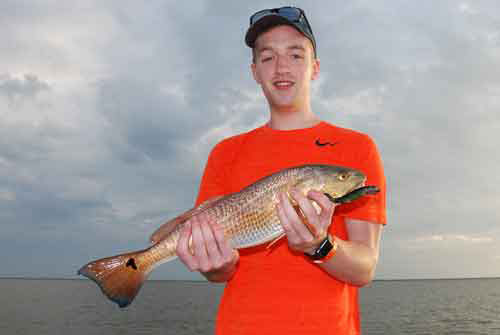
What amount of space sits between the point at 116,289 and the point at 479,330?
61463mm

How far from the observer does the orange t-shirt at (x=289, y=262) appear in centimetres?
427

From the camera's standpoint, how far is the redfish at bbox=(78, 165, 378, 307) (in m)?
4.38

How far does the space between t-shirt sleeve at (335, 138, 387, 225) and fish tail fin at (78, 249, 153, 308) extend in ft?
8.14

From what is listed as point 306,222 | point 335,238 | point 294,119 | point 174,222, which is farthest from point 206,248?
point 294,119

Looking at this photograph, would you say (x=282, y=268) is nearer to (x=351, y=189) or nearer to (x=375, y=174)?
(x=351, y=189)

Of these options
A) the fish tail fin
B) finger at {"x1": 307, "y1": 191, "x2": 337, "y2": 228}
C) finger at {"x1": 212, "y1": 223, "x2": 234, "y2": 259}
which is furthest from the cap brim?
the fish tail fin

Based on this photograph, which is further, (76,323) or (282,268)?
(76,323)

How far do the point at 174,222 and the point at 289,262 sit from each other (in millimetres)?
1482

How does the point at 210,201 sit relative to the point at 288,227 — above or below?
above

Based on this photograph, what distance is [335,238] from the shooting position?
4262mm

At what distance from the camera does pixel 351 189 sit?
14.4 feet

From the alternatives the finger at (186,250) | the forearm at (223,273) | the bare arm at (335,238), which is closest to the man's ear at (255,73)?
the bare arm at (335,238)

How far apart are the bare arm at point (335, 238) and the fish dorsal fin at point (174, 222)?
1160 millimetres

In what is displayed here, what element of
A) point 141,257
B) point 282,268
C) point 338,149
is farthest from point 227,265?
point 338,149
